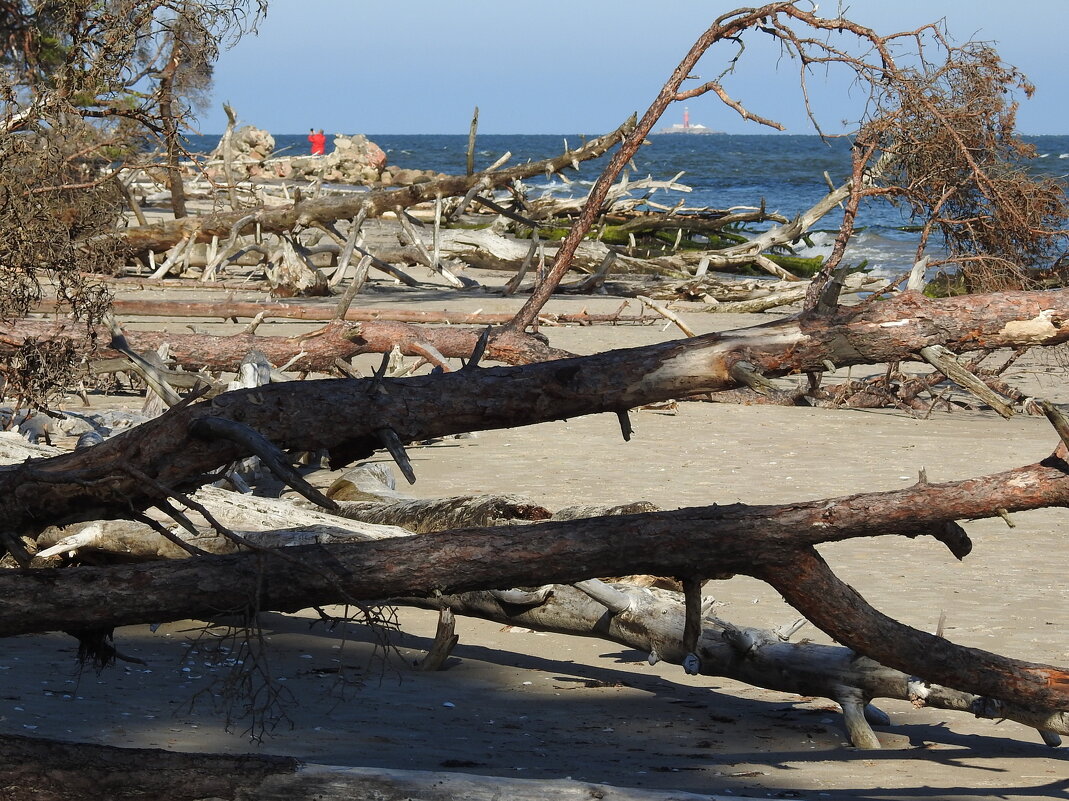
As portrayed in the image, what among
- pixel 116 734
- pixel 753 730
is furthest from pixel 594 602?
pixel 116 734

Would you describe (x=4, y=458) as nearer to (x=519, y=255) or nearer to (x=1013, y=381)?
(x=1013, y=381)

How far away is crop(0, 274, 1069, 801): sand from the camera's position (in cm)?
353

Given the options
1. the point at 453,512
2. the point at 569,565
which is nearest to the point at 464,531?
the point at 569,565

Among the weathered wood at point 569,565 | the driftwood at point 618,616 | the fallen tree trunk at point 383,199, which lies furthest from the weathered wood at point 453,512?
the fallen tree trunk at point 383,199

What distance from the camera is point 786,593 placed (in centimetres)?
339

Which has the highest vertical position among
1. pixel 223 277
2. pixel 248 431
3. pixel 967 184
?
pixel 967 184

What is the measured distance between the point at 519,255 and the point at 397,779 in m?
18.1

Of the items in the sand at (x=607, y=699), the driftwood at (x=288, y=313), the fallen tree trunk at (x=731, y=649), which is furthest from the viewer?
the driftwood at (x=288, y=313)

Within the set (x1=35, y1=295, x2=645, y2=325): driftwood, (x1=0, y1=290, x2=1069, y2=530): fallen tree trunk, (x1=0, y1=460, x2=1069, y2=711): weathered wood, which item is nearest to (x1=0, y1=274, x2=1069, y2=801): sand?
(x1=0, y1=460, x2=1069, y2=711): weathered wood

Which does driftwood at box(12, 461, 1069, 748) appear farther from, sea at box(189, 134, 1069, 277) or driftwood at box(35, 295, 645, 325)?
driftwood at box(35, 295, 645, 325)

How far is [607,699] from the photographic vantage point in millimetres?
4352

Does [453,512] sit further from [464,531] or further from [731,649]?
[464,531]

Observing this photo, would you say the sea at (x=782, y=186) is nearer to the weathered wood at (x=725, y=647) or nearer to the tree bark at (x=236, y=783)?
the weathered wood at (x=725, y=647)

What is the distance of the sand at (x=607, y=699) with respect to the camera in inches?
139
